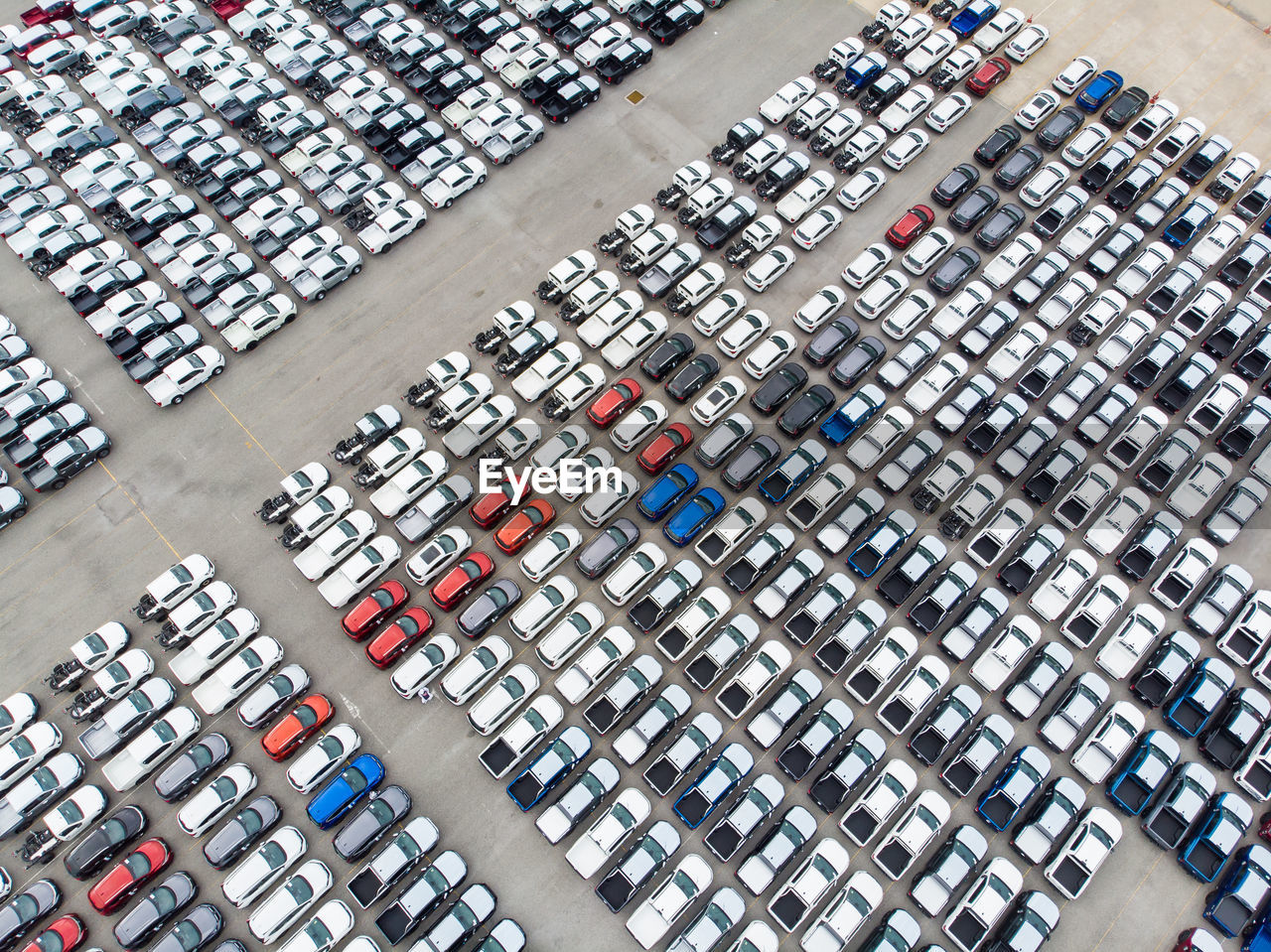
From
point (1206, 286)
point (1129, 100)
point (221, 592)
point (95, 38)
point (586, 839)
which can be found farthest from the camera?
point (95, 38)

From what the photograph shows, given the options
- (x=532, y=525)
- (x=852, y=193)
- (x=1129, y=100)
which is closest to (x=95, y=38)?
(x=532, y=525)

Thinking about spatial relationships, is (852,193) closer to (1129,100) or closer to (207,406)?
(1129,100)

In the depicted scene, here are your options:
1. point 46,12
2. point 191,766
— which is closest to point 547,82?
point 46,12

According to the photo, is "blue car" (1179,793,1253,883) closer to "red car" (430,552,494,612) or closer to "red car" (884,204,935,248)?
"red car" (884,204,935,248)

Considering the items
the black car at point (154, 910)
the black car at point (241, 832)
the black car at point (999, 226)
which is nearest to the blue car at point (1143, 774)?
the black car at point (999, 226)

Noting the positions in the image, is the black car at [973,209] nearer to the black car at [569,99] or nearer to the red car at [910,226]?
the red car at [910,226]

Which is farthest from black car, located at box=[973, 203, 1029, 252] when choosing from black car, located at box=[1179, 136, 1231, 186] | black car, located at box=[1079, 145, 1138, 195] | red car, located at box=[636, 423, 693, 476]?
red car, located at box=[636, 423, 693, 476]
